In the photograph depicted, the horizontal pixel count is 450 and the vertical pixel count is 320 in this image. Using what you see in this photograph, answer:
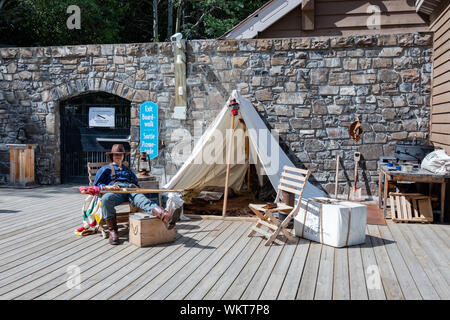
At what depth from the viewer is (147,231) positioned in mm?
3898

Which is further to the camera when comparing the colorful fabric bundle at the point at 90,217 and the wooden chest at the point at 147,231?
the colorful fabric bundle at the point at 90,217

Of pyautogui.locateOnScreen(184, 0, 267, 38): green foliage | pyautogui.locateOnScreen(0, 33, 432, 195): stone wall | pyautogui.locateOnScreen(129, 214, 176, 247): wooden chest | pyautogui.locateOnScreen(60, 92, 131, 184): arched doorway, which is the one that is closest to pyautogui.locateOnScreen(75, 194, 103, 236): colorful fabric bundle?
pyautogui.locateOnScreen(129, 214, 176, 247): wooden chest

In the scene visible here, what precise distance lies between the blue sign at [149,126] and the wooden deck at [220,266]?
8.08 ft

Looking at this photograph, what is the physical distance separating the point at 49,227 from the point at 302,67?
416 cm

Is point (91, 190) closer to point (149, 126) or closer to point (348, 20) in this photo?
point (149, 126)

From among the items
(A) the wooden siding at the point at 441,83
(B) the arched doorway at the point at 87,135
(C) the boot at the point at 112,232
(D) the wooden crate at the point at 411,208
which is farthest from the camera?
(B) the arched doorway at the point at 87,135

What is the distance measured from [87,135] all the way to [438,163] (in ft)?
18.4

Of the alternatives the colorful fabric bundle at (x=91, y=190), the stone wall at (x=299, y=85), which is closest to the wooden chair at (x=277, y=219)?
the colorful fabric bundle at (x=91, y=190)

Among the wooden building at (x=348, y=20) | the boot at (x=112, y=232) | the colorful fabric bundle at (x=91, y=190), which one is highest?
the wooden building at (x=348, y=20)

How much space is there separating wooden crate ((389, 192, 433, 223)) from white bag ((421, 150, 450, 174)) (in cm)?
39

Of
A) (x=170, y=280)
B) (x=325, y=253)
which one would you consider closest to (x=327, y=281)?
(x=325, y=253)

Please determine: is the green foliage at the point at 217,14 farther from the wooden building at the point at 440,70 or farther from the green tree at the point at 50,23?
the wooden building at the point at 440,70

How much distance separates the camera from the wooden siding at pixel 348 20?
21.6 feet

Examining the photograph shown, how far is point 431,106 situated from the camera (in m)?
6.16
